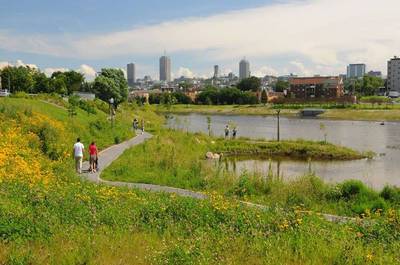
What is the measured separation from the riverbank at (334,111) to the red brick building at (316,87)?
26.0 meters

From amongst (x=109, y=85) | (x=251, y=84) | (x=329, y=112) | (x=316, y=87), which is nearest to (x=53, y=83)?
(x=109, y=85)

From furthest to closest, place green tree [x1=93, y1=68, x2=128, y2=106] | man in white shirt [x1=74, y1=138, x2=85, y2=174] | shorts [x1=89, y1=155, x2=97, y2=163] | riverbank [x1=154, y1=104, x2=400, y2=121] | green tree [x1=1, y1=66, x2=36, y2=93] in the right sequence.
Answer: riverbank [x1=154, y1=104, x2=400, y2=121] < green tree [x1=93, y1=68, x2=128, y2=106] < green tree [x1=1, y1=66, x2=36, y2=93] < shorts [x1=89, y1=155, x2=97, y2=163] < man in white shirt [x1=74, y1=138, x2=85, y2=174]

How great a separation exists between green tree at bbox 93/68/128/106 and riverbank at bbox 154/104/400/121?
10.8 metres

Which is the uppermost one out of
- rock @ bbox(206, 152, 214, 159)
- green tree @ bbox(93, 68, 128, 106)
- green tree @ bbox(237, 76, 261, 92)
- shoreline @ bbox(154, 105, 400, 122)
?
green tree @ bbox(237, 76, 261, 92)

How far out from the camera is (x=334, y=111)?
113312 millimetres

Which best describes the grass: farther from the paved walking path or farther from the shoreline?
the shoreline

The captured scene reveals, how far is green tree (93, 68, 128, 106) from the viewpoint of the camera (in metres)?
75.9

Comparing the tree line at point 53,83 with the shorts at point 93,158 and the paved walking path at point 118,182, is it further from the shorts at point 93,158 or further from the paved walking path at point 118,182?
the shorts at point 93,158

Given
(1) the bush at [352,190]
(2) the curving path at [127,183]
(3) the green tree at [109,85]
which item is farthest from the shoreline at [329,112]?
(1) the bush at [352,190]

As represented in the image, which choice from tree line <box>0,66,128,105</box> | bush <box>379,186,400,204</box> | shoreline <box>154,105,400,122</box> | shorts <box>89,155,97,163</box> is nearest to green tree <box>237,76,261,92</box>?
shoreline <box>154,105,400,122</box>

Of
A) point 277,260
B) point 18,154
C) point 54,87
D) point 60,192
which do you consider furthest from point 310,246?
point 54,87

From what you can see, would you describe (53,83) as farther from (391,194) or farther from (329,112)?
(391,194)

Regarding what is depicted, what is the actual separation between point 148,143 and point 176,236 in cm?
2379

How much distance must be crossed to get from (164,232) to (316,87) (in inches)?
6051
